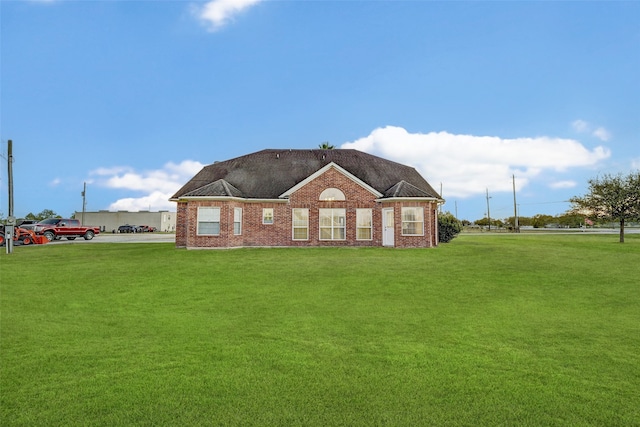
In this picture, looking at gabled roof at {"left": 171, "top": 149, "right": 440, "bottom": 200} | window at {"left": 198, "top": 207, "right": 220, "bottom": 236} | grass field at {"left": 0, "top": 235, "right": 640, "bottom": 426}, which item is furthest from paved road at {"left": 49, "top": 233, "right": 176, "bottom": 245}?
grass field at {"left": 0, "top": 235, "right": 640, "bottom": 426}

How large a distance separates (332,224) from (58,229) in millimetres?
27675

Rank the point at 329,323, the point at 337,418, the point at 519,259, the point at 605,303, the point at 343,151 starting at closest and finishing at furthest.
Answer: the point at 337,418, the point at 329,323, the point at 605,303, the point at 519,259, the point at 343,151

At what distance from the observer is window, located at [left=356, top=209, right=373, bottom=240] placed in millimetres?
26109

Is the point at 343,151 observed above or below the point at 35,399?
above

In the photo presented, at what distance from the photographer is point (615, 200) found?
33.4 meters

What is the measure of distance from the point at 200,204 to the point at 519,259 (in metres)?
18.8

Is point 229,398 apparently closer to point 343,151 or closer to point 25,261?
point 25,261

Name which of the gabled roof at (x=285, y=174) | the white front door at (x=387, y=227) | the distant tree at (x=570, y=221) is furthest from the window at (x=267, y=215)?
the distant tree at (x=570, y=221)

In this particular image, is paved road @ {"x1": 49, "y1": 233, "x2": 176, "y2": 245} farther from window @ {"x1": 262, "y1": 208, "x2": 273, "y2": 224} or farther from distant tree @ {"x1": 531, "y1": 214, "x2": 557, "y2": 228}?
distant tree @ {"x1": 531, "y1": 214, "x2": 557, "y2": 228}

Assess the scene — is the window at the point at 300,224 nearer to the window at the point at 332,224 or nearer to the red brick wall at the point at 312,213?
the red brick wall at the point at 312,213

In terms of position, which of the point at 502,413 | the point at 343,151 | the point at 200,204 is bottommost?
the point at 502,413

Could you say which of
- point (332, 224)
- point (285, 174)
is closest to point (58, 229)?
point (285, 174)

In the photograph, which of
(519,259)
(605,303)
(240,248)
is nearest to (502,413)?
(605,303)

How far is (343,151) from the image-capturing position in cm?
3106
